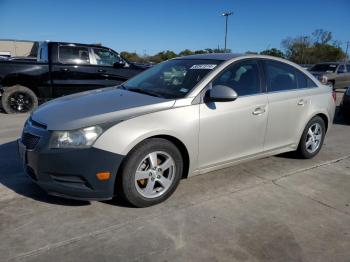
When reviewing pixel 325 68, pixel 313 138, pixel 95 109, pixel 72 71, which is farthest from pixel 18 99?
pixel 325 68

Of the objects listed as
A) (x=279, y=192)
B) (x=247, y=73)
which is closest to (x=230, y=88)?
(x=247, y=73)

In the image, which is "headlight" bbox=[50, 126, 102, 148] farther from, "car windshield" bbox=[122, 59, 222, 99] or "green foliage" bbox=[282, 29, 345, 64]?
"green foliage" bbox=[282, 29, 345, 64]

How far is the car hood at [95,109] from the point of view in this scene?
11.3 feet

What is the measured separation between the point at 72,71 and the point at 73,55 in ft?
1.52

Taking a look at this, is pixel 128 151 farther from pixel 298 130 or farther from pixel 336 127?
pixel 336 127

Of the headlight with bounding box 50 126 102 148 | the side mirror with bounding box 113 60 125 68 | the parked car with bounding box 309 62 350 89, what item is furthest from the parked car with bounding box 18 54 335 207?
the parked car with bounding box 309 62 350 89

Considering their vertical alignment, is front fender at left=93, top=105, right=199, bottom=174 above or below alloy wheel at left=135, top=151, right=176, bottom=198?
above

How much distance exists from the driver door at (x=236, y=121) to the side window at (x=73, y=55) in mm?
6437

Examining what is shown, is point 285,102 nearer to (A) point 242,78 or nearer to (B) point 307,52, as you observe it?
(A) point 242,78

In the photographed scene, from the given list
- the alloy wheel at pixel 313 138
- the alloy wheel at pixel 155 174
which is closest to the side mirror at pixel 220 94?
the alloy wheel at pixel 155 174

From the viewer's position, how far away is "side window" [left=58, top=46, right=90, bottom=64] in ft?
32.2

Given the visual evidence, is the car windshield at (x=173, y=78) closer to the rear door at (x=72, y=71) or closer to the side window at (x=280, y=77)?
the side window at (x=280, y=77)

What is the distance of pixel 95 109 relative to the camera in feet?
12.1

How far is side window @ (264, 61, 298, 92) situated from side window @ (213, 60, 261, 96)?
0.21 meters
